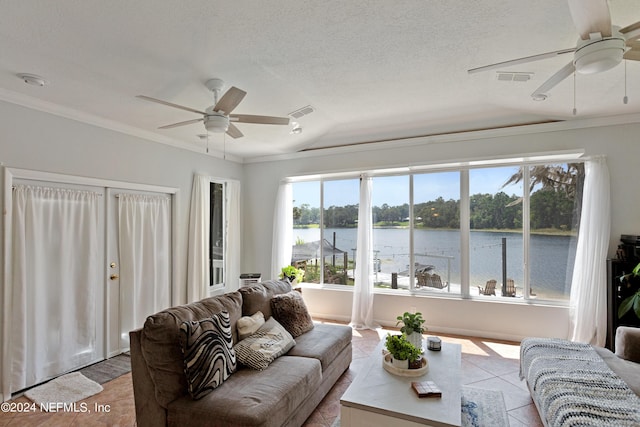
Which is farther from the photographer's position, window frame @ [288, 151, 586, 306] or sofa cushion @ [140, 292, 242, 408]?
window frame @ [288, 151, 586, 306]

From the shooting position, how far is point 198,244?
4.95 metres

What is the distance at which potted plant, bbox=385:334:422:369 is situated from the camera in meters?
2.42

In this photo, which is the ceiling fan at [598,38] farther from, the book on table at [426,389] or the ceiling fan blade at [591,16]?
the book on table at [426,389]

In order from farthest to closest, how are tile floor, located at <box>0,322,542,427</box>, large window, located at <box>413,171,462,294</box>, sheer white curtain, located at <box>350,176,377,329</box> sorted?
sheer white curtain, located at <box>350,176,377,329</box>
large window, located at <box>413,171,462,294</box>
tile floor, located at <box>0,322,542,427</box>

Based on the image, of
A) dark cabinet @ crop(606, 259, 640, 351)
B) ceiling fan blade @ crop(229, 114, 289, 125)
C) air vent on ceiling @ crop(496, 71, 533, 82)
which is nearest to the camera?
ceiling fan blade @ crop(229, 114, 289, 125)

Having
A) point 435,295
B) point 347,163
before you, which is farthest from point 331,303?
point 347,163

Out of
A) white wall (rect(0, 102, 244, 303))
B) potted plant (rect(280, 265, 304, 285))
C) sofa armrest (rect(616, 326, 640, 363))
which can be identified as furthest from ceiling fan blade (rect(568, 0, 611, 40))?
white wall (rect(0, 102, 244, 303))

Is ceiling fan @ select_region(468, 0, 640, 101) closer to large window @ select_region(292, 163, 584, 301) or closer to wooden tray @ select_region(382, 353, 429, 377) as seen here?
wooden tray @ select_region(382, 353, 429, 377)

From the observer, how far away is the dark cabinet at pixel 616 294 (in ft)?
11.3

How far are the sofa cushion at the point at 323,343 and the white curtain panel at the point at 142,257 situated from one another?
7.71 feet

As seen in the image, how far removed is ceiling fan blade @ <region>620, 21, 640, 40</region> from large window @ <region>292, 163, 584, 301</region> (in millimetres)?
2774

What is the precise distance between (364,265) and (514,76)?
3.07 m

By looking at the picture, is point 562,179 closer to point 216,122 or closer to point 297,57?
point 297,57

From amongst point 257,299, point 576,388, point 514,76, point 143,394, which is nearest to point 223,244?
point 257,299
